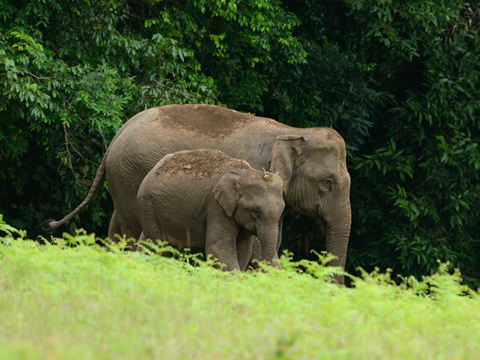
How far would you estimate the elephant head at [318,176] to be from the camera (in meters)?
9.16

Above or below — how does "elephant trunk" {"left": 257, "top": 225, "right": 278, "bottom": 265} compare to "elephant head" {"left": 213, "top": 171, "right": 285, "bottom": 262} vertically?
below

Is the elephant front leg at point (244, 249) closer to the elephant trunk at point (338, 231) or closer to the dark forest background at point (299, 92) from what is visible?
the elephant trunk at point (338, 231)

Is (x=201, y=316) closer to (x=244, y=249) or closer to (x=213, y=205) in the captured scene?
(x=213, y=205)

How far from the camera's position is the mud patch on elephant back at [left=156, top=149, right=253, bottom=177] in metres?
7.86

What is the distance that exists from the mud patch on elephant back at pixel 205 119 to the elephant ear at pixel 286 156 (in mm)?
567

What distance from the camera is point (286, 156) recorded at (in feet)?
29.6

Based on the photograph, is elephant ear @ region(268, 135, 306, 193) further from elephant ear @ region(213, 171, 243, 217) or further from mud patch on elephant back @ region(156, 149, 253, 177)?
elephant ear @ region(213, 171, 243, 217)

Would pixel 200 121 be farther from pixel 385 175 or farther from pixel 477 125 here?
pixel 477 125

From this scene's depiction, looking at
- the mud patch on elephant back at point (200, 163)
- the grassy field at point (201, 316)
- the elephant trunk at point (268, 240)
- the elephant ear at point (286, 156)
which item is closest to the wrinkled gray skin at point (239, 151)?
the elephant ear at point (286, 156)

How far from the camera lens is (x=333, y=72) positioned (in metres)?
14.8

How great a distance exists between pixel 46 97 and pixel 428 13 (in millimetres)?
6643

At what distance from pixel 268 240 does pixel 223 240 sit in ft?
1.50

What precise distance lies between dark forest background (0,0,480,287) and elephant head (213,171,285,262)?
3.37m

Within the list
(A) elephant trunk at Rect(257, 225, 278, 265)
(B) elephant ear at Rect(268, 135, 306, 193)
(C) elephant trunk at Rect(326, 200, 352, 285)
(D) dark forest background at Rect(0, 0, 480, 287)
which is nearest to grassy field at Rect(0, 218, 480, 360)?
(A) elephant trunk at Rect(257, 225, 278, 265)
